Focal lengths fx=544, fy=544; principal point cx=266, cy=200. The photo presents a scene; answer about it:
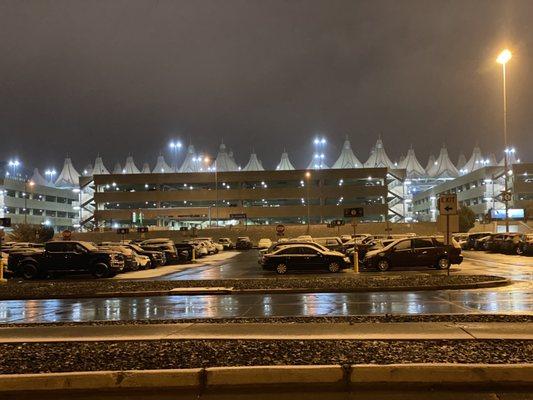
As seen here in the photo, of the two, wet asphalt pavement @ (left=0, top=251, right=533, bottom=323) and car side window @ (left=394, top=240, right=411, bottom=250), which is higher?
car side window @ (left=394, top=240, right=411, bottom=250)

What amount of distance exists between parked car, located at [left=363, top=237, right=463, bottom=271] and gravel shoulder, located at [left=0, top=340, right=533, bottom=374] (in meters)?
17.8

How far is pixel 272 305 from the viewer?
14.7 meters

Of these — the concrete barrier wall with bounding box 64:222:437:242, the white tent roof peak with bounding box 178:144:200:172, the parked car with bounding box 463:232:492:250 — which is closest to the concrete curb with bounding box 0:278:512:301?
the parked car with bounding box 463:232:492:250

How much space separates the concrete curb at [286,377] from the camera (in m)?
6.50

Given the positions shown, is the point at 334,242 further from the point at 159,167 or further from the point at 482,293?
the point at 159,167

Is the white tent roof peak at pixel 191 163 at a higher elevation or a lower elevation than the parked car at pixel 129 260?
higher

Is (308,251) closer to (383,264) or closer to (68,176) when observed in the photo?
(383,264)

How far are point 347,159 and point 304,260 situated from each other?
449 feet

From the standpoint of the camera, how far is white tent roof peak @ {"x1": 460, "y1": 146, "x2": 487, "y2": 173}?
536 feet

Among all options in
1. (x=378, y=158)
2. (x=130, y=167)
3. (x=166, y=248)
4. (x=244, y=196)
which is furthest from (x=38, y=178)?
(x=166, y=248)

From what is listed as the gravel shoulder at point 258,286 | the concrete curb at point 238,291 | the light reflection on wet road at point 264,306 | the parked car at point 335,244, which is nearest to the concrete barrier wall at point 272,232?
the parked car at point 335,244

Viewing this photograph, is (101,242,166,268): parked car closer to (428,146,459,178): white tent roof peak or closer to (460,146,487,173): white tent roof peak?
(428,146,459,178): white tent roof peak

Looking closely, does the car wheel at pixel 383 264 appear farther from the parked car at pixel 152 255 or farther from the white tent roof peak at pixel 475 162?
the white tent roof peak at pixel 475 162

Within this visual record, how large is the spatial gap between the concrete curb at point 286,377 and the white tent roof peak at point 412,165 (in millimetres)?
155632
